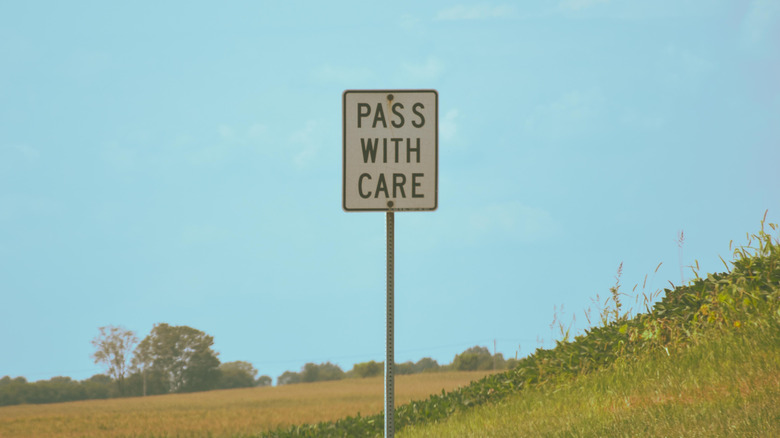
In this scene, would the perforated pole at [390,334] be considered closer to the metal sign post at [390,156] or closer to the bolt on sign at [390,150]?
the metal sign post at [390,156]

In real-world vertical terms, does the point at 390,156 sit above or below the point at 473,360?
above

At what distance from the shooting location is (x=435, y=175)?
6.82 meters

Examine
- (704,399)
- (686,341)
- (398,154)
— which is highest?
(398,154)

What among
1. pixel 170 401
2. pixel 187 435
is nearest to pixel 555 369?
pixel 187 435

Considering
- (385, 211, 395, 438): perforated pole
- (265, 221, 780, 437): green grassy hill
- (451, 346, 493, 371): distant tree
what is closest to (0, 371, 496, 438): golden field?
(451, 346, 493, 371): distant tree

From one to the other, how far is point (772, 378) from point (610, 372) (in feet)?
10.9

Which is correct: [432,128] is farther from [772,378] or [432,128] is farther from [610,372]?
[610,372]

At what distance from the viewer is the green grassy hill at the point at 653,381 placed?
7.61 meters

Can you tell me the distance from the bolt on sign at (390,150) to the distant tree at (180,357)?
1441cm

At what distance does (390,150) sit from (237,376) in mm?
15488

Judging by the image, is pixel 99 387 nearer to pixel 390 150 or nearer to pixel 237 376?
pixel 237 376

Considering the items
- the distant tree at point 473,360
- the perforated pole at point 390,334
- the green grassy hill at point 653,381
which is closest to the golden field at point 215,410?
the distant tree at point 473,360

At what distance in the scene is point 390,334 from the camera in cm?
665

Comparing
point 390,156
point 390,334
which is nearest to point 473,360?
point 390,334
